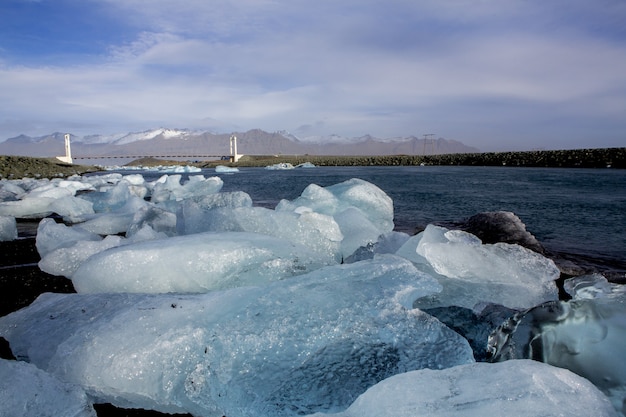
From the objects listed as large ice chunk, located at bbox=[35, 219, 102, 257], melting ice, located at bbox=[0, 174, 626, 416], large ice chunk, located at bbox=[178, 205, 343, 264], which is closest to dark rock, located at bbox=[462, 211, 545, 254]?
melting ice, located at bbox=[0, 174, 626, 416]

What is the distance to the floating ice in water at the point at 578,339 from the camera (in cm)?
135

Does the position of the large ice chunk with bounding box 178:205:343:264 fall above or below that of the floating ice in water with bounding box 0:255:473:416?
above

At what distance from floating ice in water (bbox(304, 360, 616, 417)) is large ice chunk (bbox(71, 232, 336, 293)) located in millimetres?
1283

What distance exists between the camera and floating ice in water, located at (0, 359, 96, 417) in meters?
1.20

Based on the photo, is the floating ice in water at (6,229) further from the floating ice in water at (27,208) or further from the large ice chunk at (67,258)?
the floating ice in water at (27,208)

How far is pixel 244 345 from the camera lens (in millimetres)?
1609

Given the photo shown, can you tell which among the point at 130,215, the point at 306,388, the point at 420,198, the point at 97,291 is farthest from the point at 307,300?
the point at 420,198

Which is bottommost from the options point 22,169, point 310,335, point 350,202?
point 310,335

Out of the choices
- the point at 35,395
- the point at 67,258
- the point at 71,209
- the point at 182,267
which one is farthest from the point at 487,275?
the point at 71,209

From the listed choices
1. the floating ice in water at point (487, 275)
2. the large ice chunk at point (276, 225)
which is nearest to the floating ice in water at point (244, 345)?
the floating ice in water at point (487, 275)

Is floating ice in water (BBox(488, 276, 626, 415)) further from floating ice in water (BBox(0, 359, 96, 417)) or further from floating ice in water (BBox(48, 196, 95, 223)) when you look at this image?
floating ice in water (BBox(48, 196, 95, 223))

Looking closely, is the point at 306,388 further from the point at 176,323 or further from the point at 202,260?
the point at 202,260

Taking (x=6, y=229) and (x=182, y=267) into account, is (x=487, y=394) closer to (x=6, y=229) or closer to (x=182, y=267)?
(x=182, y=267)

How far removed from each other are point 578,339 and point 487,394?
563mm
